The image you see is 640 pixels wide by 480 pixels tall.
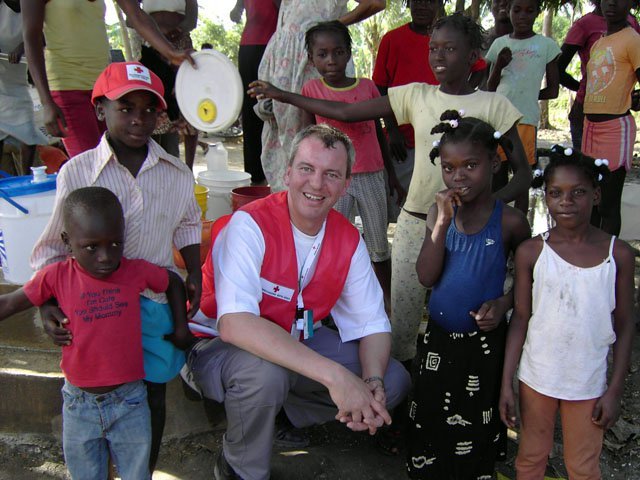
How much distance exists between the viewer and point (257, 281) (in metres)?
2.18

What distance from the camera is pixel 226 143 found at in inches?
557

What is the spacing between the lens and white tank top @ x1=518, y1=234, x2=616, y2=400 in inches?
77.3

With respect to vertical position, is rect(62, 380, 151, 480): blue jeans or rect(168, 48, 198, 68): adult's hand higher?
rect(168, 48, 198, 68): adult's hand

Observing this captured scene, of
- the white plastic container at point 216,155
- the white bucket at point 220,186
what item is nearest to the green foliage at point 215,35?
the white plastic container at point 216,155

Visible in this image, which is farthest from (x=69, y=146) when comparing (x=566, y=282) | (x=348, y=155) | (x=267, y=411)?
(x=566, y=282)

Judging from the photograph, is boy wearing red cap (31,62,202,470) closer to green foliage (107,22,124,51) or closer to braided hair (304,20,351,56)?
braided hair (304,20,351,56)

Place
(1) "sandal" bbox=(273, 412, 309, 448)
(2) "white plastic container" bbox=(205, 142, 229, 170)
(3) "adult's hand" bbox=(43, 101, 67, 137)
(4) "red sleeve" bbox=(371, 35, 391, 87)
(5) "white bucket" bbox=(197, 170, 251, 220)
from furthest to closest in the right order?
(2) "white plastic container" bbox=(205, 142, 229, 170) → (5) "white bucket" bbox=(197, 170, 251, 220) → (4) "red sleeve" bbox=(371, 35, 391, 87) → (3) "adult's hand" bbox=(43, 101, 67, 137) → (1) "sandal" bbox=(273, 412, 309, 448)

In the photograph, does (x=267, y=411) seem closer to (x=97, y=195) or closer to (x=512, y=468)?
(x=97, y=195)

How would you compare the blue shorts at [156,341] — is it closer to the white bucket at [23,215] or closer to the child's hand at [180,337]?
the child's hand at [180,337]

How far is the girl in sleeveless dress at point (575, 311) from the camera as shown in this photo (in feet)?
6.47

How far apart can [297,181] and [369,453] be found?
136cm

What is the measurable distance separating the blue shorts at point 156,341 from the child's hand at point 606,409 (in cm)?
158

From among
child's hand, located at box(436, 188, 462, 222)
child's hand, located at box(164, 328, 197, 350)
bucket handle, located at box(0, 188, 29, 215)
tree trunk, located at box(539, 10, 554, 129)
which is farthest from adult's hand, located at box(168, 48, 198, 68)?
tree trunk, located at box(539, 10, 554, 129)

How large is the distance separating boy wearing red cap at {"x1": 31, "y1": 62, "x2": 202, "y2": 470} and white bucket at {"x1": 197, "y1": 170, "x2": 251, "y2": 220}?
76.6 inches
